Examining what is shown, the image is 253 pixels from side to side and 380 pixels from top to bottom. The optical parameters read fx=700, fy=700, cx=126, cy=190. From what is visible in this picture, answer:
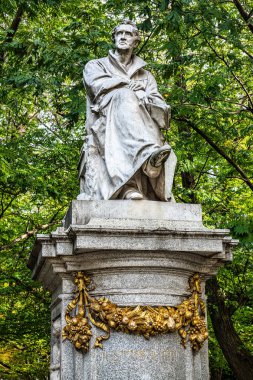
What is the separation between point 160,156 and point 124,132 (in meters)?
0.64

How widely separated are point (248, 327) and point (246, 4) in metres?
8.22

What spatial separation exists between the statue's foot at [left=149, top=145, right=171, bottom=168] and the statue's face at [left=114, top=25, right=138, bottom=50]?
170 centimetres

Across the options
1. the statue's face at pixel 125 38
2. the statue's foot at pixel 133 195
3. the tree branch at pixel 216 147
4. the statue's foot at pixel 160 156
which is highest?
the tree branch at pixel 216 147

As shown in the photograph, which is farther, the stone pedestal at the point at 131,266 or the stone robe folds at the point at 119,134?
the stone robe folds at the point at 119,134

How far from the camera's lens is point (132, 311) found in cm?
622

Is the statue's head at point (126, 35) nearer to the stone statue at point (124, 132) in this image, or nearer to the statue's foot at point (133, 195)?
the stone statue at point (124, 132)

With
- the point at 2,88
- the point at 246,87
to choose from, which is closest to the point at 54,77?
the point at 2,88

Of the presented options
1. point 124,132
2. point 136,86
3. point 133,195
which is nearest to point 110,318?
point 133,195

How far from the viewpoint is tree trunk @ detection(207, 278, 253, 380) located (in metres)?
13.1

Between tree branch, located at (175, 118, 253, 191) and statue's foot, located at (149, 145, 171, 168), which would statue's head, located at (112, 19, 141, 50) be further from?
tree branch, located at (175, 118, 253, 191)

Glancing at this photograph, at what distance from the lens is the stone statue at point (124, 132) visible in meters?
6.72

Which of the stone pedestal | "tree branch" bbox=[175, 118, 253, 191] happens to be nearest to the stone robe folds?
the stone pedestal

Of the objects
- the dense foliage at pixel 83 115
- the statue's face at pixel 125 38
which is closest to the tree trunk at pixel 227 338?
the dense foliage at pixel 83 115

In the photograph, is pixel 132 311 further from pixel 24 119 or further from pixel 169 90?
pixel 24 119
